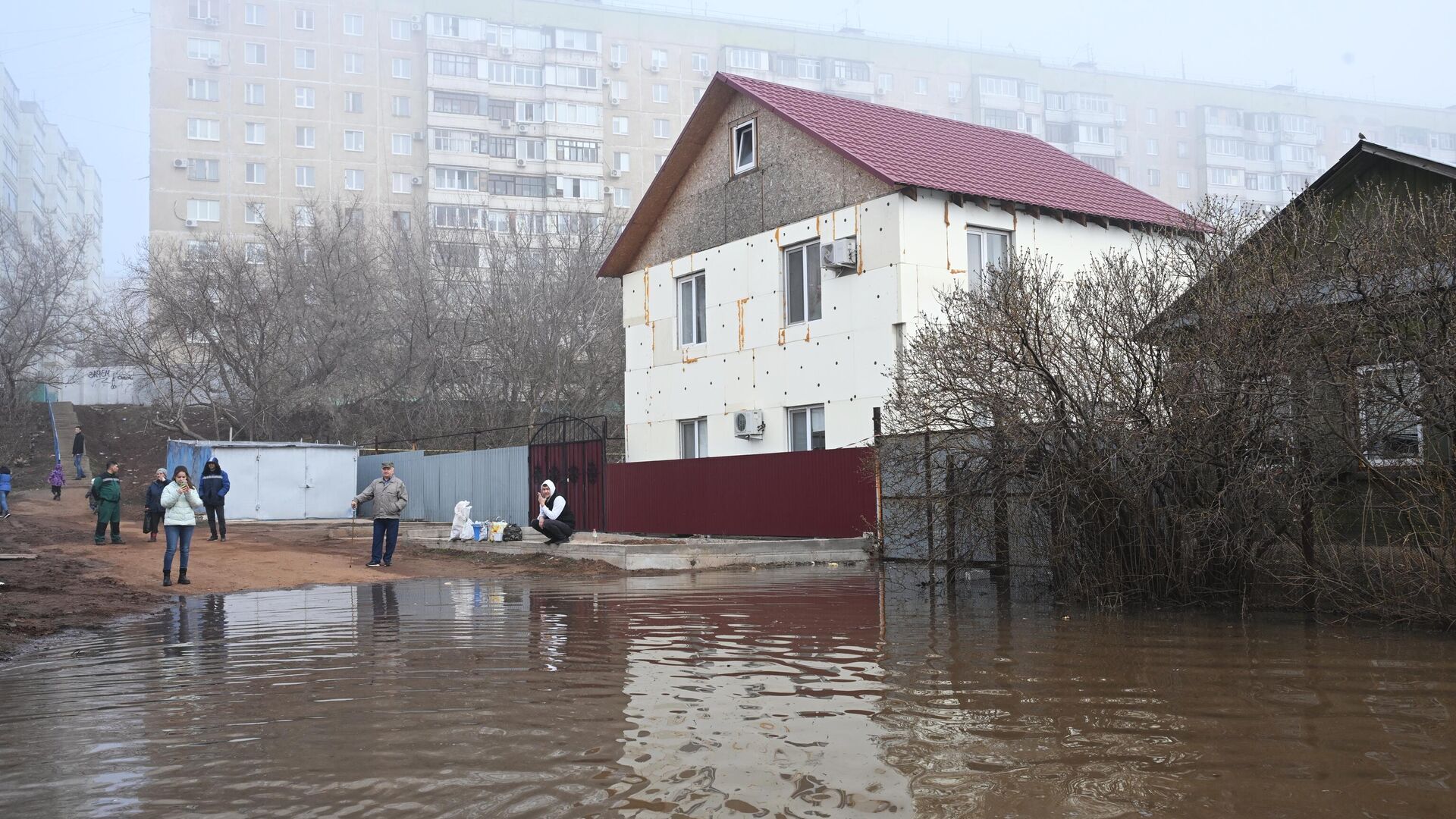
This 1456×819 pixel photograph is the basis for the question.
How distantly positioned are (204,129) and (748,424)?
65569mm

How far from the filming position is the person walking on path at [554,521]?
66.4 ft

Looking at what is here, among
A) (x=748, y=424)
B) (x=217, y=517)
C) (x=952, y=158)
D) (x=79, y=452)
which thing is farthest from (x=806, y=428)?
(x=79, y=452)

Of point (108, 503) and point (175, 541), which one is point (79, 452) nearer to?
point (108, 503)

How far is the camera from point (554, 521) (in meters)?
20.3

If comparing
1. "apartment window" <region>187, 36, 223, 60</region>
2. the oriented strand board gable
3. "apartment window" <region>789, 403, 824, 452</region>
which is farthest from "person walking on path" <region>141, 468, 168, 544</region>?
"apartment window" <region>187, 36, 223, 60</region>

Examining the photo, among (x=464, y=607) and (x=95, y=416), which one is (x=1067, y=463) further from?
(x=95, y=416)

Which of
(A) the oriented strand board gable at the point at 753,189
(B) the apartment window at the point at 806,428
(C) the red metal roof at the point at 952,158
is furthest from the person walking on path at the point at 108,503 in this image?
(C) the red metal roof at the point at 952,158

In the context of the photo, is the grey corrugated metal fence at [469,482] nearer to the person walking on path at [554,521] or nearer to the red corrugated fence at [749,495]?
the red corrugated fence at [749,495]

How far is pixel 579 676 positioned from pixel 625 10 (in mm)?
86956

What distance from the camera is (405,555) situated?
22.0 metres

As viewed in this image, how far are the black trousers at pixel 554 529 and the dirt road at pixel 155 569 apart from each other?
54cm

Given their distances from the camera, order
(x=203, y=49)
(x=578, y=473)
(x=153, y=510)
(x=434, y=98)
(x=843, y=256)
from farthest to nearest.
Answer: (x=434, y=98)
(x=203, y=49)
(x=578, y=473)
(x=153, y=510)
(x=843, y=256)

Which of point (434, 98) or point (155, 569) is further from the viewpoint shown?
point (434, 98)

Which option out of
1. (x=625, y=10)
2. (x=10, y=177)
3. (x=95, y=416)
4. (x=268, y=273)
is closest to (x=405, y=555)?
(x=268, y=273)
